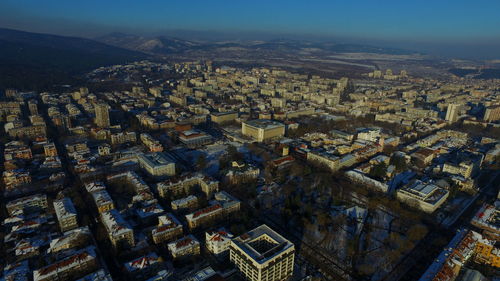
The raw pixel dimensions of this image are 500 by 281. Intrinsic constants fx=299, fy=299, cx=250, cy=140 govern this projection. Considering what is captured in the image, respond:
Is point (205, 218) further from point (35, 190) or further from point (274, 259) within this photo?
point (35, 190)

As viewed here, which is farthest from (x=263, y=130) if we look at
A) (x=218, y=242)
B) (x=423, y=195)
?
(x=218, y=242)

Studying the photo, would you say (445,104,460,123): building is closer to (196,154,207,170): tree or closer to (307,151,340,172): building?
(307,151,340,172): building

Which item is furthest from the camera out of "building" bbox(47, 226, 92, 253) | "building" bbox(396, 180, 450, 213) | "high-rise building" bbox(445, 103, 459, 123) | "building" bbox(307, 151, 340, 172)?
"high-rise building" bbox(445, 103, 459, 123)

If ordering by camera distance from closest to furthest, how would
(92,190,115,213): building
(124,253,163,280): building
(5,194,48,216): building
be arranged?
(124,253,163,280): building < (92,190,115,213): building < (5,194,48,216): building

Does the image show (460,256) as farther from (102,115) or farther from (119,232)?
(102,115)

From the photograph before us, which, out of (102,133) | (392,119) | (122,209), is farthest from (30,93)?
(392,119)

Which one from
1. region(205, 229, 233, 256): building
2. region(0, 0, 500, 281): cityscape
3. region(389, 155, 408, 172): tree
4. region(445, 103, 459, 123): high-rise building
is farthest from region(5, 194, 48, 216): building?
region(445, 103, 459, 123): high-rise building

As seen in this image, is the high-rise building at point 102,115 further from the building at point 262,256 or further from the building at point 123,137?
the building at point 262,256
